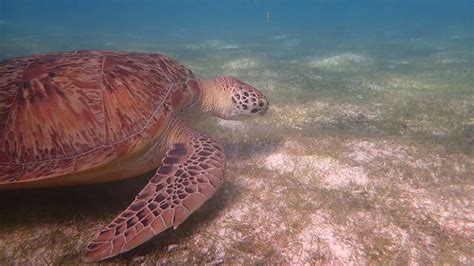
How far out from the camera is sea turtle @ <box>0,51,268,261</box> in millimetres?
2268

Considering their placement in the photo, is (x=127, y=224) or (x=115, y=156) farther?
(x=115, y=156)

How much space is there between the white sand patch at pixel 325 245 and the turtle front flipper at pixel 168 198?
33.5 inches

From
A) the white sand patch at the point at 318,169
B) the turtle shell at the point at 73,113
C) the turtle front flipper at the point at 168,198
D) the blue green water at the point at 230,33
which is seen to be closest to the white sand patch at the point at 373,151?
the white sand patch at the point at 318,169

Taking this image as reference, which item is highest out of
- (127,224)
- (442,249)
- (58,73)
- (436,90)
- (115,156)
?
(58,73)

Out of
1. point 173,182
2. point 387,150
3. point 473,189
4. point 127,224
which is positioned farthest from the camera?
point 387,150

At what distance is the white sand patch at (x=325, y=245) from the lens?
7.40 feet

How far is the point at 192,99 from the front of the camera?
3.52m

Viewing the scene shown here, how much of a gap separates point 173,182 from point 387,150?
3050 mm

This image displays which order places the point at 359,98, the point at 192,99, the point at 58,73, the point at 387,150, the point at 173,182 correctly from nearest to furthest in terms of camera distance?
1. the point at 173,182
2. the point at 58,73
3. the point at 192,99
4. the point at 387,150
5. the point at 359,98

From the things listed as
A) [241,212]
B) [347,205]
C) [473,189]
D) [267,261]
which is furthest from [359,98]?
[267,261]

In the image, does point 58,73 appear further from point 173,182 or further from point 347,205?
point 347,205

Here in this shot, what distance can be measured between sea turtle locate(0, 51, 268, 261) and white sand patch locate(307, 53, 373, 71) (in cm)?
769

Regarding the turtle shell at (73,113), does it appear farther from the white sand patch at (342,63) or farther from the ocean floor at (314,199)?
the white sand patch at (342,63)

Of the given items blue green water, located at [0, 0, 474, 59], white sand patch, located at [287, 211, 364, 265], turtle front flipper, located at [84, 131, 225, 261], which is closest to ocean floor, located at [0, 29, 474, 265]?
white sand patch, located at [287, 211, 364, 265]
